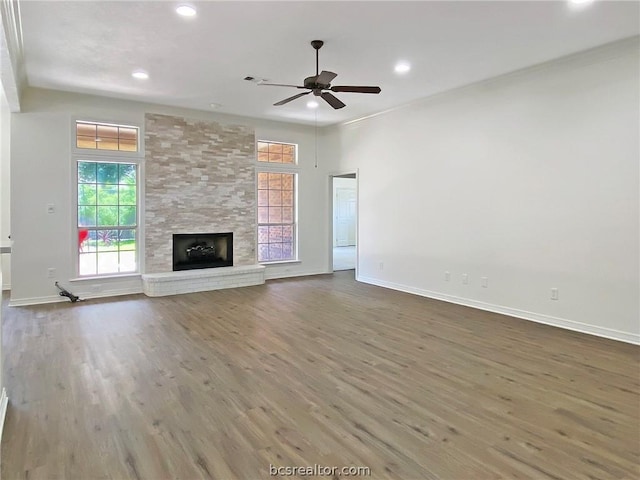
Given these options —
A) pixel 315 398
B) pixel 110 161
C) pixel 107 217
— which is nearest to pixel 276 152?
pixel 110 161

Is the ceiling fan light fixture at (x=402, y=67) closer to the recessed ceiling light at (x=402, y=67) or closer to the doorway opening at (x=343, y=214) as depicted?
the recessed ceiling light at (x=402, y=67)

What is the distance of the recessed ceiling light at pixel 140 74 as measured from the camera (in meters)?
5.06

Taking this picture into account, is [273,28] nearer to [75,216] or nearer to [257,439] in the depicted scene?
[257,439]

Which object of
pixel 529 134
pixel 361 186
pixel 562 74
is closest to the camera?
pixel 562 74

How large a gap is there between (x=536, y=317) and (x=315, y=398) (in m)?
3.39

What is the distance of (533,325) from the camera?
479 centimetres

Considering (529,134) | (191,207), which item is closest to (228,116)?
(191,207)

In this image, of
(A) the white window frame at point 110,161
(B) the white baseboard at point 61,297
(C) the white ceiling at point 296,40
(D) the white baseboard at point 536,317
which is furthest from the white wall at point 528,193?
(B) the white baseboard at point 61,297

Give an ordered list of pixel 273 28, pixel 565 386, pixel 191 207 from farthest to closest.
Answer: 1. pixel 191 207
2. pixel 273 28
3. pixel 565 386

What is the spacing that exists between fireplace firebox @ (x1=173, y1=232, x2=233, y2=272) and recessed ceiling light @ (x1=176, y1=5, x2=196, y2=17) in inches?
164

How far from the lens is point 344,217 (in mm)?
14086

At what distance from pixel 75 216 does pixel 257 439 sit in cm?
529

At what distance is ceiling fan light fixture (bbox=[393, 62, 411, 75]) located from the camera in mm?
4757

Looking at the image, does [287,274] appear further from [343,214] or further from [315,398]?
[343,214]
